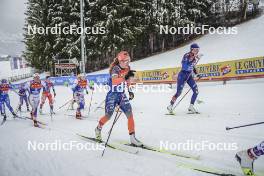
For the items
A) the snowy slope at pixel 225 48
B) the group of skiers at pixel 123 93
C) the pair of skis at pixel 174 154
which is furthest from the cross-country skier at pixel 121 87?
the snowy slope at pixel 225 48

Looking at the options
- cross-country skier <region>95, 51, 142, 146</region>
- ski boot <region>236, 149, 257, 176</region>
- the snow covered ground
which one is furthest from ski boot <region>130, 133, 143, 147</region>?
ski boot <region>236, 149, 257, 176</region>

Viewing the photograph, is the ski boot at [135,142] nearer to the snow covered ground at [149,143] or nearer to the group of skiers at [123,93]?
the group of skiers at [123,93]

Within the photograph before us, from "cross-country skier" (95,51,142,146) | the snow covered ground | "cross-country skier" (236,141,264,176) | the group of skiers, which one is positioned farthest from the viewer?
"cross-country skier" (95,51,142,146)

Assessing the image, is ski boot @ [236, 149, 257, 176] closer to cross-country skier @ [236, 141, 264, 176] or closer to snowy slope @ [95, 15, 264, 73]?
cross-country skier @ [236, 141, 264, 176]

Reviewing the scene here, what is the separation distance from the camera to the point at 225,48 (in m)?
26.9

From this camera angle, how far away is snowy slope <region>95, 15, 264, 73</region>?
79.2 ft

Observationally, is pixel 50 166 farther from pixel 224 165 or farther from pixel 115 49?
pixel 115 49

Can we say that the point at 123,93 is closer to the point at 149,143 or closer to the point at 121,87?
the point at 121,87

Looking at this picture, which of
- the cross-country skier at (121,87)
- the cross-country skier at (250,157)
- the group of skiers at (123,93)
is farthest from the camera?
the cross-country skier at (121,87)

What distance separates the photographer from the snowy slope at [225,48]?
24.1 meters

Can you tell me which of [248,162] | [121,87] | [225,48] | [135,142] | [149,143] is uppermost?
[225,48]

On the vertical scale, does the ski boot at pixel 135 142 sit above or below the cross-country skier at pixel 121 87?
below

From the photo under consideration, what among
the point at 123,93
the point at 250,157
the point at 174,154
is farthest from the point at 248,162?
the point at 123,93

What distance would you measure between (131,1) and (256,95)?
22723 millimetres
